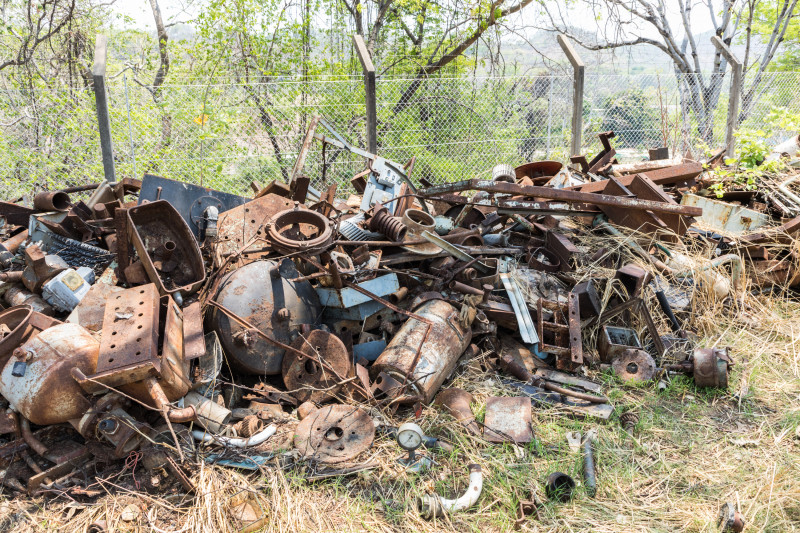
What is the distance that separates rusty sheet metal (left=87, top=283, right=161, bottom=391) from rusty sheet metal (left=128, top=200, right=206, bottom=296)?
51cm

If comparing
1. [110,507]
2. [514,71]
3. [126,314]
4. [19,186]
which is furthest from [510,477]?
[514,71]

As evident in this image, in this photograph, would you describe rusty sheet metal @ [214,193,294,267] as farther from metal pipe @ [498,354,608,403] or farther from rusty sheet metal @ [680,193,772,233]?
rusty sheet metal @ [680,193,772,233]

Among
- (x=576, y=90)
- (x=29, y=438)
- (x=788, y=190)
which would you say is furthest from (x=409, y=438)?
(x=576, y=90)

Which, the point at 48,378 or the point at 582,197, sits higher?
the point at 582,197

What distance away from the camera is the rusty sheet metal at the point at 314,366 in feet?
11.7

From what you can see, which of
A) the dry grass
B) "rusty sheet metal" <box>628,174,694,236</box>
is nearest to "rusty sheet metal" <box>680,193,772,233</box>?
"rusty sheet metal" <box>628,174,694,236</box>

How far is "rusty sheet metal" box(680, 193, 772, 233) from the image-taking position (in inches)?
211

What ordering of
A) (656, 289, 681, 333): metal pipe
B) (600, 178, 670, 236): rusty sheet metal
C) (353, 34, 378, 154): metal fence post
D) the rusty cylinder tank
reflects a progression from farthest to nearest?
1. (353, 34, 378, 154): metal fence post
2. (600, 178, 670, 236): rusty sheet metal
3. (656, 289, 681, 333): metal pipe
4. the rusty cylinder tank

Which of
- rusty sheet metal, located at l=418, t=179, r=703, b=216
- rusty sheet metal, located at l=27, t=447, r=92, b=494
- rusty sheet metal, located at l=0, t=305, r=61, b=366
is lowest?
rusty sheet metal, located at l=27, t=447, r=92, b=494

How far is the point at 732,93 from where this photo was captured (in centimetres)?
827

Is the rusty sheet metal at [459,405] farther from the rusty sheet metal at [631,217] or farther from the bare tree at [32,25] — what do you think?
the bare tree at [32,25]

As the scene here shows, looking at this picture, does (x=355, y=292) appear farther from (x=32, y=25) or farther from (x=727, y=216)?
(x=32, y=25)

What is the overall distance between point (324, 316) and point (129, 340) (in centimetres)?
145

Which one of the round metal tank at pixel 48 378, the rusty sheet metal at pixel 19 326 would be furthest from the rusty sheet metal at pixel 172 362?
the rusty sheet metal at pixel 19 326
